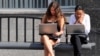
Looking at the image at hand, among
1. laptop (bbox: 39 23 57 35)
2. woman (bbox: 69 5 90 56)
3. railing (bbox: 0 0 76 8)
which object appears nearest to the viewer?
laptop (bbox: 39 23 57 35)

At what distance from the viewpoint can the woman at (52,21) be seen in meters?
8.59

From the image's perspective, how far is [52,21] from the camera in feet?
28.9

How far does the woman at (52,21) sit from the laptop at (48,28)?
0.09 meters

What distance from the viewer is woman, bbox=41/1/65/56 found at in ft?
28.2

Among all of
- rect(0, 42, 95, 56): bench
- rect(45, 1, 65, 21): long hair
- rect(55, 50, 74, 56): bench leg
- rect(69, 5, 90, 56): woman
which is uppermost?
rect(45, 1, 65, 21): long hair

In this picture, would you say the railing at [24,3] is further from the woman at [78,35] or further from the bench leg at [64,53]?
the bench leg at [64,53]

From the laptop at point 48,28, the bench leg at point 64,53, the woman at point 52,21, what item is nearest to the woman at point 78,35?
the bench leg at point 64,53

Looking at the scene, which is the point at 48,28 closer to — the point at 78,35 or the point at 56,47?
the point at 56,47

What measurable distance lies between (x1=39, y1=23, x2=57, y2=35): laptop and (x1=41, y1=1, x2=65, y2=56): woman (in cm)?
9

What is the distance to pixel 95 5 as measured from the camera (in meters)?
11.1

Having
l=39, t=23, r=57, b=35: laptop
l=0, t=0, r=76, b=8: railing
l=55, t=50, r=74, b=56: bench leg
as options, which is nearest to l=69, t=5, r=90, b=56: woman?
l=55, t=50, r=74, b=56: bench leg

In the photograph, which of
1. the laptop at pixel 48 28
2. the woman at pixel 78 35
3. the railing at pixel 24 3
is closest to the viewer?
the laptop at pixel 48 28

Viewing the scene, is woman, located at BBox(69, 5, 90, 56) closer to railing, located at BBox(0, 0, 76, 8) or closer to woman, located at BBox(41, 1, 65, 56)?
woman, located at BBox(41, 1, 65, 56)

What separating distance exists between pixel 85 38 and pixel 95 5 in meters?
2.46
